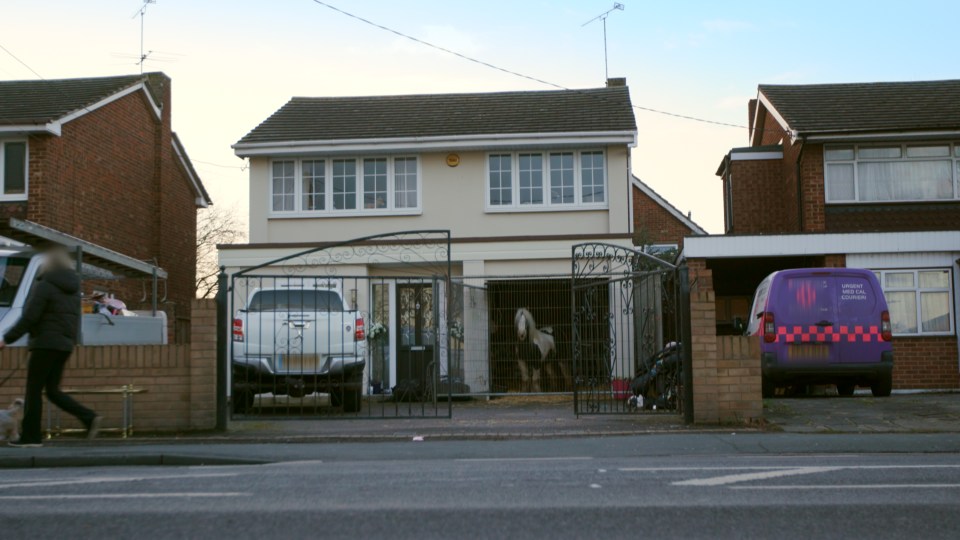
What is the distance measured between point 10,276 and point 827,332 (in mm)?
11211

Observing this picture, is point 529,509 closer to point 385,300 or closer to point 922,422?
point 922,422

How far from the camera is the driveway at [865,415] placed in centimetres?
1141

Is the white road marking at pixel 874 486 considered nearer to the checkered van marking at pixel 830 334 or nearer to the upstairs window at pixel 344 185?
the checkered van marking at pixel 830 334

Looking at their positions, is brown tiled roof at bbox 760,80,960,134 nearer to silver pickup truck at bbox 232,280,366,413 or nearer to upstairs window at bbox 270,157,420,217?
upstairs window at bbox 270,157,420,217

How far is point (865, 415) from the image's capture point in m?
12.9

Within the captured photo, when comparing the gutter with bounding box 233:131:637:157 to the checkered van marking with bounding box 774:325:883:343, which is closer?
the checkered van marking with bounding box 774:325:883:343

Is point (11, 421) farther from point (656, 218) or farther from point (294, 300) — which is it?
point (656, 218)

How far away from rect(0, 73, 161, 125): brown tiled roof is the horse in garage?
11871mm

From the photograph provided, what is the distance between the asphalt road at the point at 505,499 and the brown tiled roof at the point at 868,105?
15.7 metres

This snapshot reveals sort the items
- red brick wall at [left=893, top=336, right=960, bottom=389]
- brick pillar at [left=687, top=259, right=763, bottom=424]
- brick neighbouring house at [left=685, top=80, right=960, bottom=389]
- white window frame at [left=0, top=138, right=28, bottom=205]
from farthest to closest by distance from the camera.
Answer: white window frame at [left=0, top=138, right=28, bottom=205]
red brick wall at [left=893, top=336, right=960, bottom=389]
brick neighbouring house at [left=685, top=80, right=960, bottom=389]
brick pillar at [left=687, top=259, right=763, bottom=424]

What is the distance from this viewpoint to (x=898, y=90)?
87.3ft

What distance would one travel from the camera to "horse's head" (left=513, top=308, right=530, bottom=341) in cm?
1659

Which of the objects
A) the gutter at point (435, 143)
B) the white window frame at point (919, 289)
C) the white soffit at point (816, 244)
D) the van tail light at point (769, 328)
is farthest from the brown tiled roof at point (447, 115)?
the van tail light at point (769, 328)

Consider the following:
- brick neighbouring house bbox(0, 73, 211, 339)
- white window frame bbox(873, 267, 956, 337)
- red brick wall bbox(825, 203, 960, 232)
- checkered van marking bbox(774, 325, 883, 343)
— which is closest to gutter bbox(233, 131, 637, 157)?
brick neighbouring house bbox(0, 73, 211, 339)
